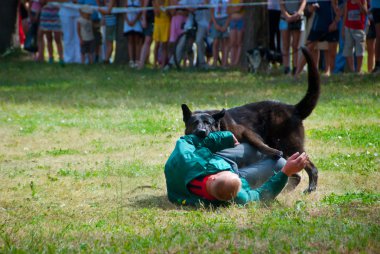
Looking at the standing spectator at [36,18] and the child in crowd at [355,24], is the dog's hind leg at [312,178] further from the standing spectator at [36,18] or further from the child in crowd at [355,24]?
the standing spectator at [36,18]

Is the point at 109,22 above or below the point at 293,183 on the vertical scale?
below

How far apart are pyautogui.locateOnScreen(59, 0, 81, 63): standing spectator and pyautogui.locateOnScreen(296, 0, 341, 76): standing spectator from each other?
8.59 meters

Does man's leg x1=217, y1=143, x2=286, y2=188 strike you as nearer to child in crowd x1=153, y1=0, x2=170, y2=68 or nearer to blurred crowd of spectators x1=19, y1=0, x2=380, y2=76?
blurred crowd of spectators x1=19, y1=0, x2=380, y2=76

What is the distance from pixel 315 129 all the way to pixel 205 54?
10351 millimetres

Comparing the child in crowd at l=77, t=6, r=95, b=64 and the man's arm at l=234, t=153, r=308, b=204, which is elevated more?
the man's arm at l=234, t=153, r=308, b=204

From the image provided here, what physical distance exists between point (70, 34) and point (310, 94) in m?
15.9

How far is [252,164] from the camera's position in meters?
7.09

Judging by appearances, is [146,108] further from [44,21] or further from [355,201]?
[44,21]

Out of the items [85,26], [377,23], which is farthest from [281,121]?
[85,26]

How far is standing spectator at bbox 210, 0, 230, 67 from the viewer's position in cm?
1861

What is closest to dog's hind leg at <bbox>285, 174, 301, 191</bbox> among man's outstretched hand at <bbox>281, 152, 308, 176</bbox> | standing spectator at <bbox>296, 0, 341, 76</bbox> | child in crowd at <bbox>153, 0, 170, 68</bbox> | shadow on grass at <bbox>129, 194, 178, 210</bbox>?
man's outstretched hand at <bbox>281, 152, 308, 176</bbox>

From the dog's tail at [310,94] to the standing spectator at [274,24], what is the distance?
1027 centimetres

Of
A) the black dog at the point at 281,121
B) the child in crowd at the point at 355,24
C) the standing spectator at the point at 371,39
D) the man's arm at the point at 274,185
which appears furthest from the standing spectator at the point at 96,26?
the man's arm at the point at 274,185

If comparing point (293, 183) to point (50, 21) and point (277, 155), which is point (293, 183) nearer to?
point (277, 155)
